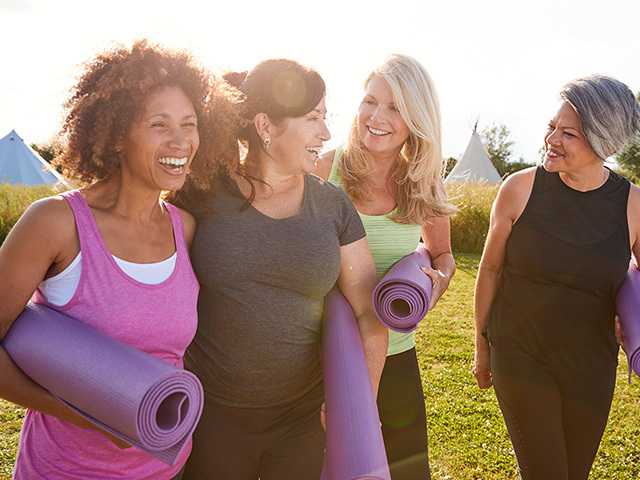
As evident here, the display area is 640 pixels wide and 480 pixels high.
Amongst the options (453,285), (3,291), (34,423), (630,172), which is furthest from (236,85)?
(630,172)

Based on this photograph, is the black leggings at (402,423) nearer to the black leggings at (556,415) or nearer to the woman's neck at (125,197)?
the black leggings at (556,415)

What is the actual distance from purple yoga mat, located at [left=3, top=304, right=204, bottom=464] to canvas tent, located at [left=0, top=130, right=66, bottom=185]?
1745 centimetres

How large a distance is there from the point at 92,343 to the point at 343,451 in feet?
2.50

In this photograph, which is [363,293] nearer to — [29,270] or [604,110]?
[29,270]

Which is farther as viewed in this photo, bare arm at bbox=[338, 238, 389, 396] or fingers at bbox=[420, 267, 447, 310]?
fingers at bbox=[420, 267, 447, 310]

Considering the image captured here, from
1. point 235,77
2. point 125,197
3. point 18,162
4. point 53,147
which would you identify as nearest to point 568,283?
point 235,77

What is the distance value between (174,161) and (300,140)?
1.57ft

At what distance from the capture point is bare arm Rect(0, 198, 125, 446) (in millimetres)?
1487

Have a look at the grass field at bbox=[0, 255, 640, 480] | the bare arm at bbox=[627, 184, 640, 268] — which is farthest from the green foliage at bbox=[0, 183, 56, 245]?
the bare arm at bbox=[627, 184, 640, 268]

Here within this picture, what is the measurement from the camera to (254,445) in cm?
202

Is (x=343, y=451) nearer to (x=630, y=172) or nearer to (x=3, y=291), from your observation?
(x=3, y=291)

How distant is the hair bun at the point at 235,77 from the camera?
2.19 m

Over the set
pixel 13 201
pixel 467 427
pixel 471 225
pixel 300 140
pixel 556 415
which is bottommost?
pixel 471 225

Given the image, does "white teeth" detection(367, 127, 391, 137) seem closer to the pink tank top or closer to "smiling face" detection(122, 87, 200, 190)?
"smiling face" detection(122, 87, 200, 190)
